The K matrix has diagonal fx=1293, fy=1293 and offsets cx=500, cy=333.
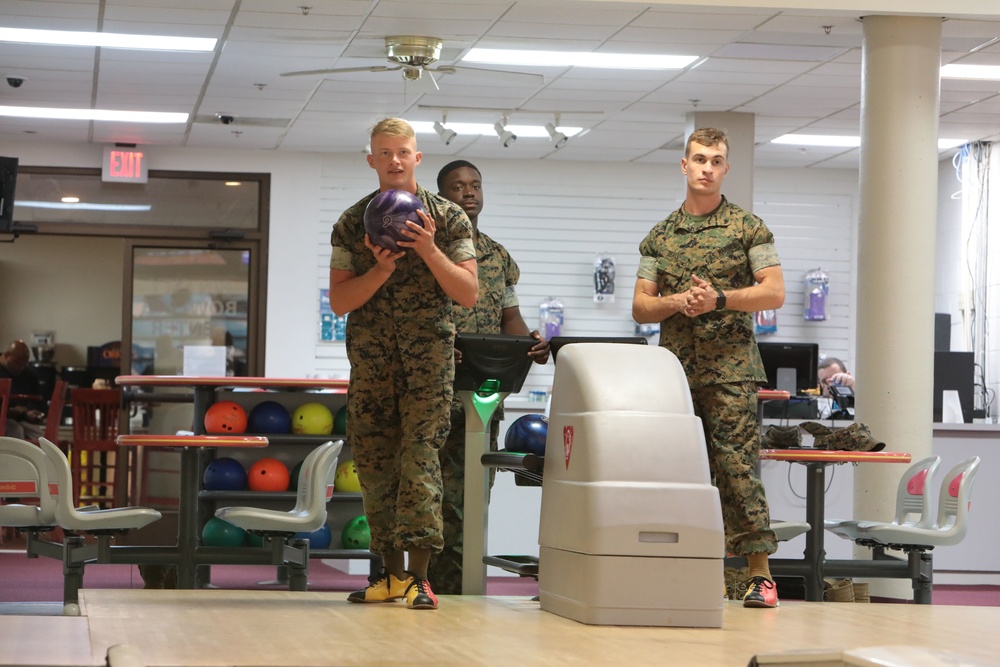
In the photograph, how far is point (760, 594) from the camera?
434cm

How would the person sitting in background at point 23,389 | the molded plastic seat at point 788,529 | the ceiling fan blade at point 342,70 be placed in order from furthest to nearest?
the person sitting in background at point 23,389, the ceiling fan blade at point 342,70, the molded plastic seat at point 788,529

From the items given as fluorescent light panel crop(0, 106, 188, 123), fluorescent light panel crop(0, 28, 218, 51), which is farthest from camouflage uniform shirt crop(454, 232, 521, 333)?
fluorescent light panel crop(0, 106, 188, 123)

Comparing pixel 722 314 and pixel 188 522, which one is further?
pixel 188 522

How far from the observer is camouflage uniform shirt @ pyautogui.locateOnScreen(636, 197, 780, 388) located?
4480 mm

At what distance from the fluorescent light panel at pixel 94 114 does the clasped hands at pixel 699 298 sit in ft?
24.8

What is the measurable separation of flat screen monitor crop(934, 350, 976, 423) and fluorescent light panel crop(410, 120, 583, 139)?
3.94m

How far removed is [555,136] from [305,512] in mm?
6014

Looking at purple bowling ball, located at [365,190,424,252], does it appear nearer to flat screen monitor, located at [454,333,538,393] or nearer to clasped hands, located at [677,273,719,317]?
flat screen monitor, located at [454,333,538,393]

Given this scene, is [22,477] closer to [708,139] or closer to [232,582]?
[232,582]

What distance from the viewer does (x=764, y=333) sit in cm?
1290

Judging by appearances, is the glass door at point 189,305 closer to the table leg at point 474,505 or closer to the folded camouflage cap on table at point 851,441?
the folded camouflage cap on table at point 851,441

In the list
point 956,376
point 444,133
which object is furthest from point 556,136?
point 956,376

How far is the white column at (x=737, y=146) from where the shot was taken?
10.7 m

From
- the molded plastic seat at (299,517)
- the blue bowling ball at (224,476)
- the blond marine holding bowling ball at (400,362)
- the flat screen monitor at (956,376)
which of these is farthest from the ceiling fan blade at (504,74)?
the blond marine holding bowling ball at (400,362)
